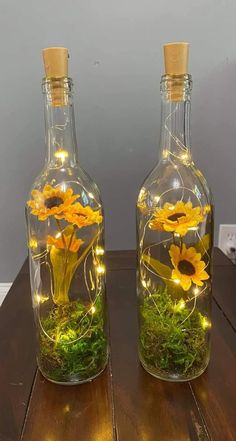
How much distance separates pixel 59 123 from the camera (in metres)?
0.45

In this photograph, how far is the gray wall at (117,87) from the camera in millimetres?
844

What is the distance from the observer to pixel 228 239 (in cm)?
98

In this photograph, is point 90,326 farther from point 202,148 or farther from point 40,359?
point 202,148

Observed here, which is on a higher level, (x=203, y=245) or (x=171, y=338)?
(x=203, y=245)

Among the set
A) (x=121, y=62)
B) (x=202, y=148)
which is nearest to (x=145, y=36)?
(x=121, y=62)

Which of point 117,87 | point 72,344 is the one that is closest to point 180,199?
point 72,344

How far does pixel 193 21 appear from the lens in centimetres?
85

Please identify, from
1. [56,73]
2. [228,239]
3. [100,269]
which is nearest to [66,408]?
[100,269]

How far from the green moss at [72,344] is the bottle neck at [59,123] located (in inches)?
8.0

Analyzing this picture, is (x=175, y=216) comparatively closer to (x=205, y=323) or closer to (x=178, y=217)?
(x=178, y=217)

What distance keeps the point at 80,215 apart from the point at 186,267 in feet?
0.49

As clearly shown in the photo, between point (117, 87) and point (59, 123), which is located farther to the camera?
point (117, 87)

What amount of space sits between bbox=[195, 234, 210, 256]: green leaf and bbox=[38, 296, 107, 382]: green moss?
0.52 ft

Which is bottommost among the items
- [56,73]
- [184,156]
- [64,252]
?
[64,252]
